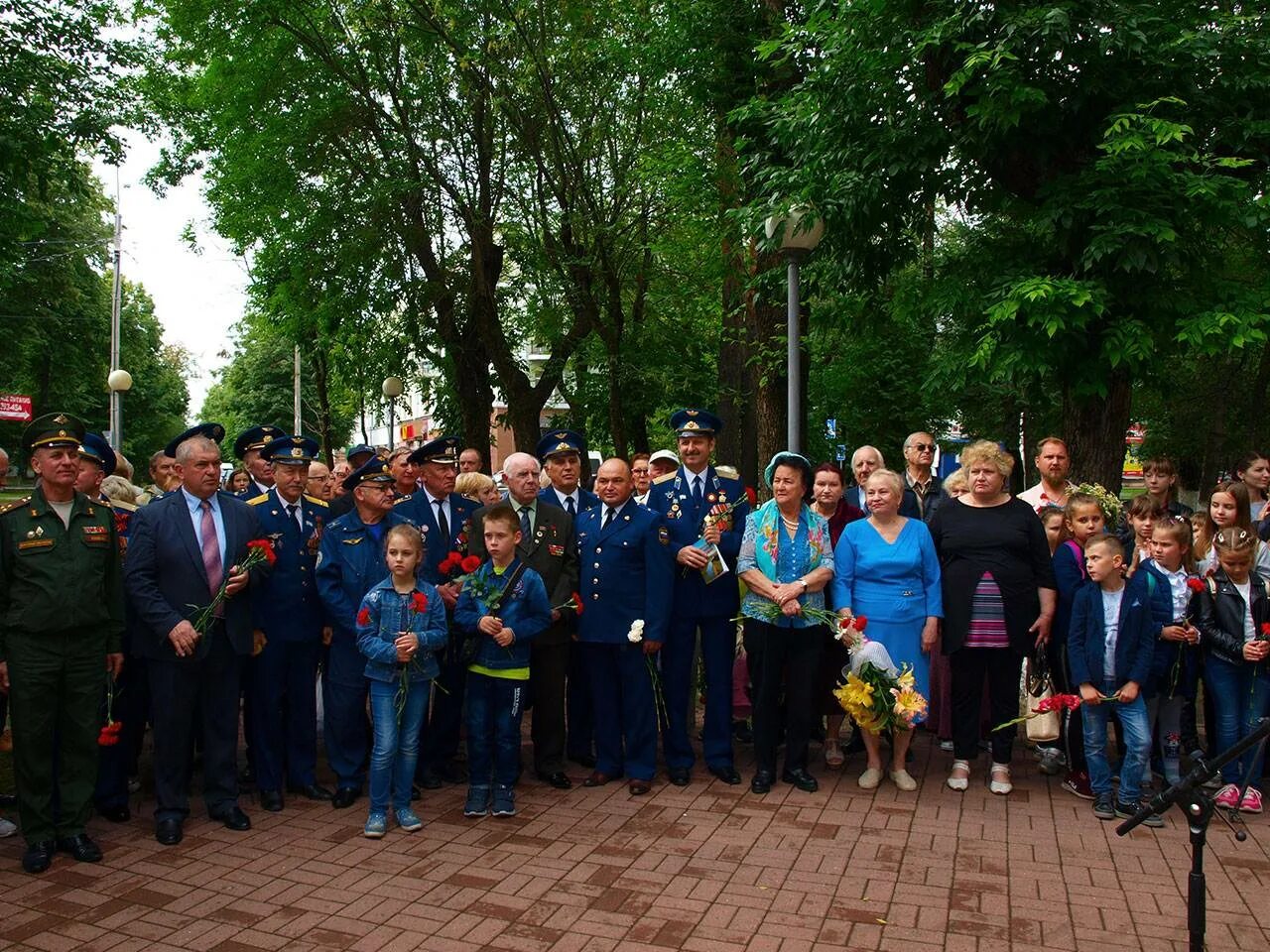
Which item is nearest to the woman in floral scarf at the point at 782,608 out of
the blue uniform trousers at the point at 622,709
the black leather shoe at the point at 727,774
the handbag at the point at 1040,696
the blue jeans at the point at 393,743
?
the black leather shoe at the point at 727,774

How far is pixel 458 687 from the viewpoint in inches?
260

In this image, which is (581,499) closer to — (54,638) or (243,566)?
(243,566)

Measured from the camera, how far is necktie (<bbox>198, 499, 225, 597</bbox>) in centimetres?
567

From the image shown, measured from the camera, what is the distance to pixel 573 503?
22.4 feet

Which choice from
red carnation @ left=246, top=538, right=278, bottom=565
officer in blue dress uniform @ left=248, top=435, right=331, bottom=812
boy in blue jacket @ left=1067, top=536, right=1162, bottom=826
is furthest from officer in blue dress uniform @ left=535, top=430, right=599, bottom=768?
boy in blue jacket @ left=1067, top=536, right=1162, bottom=826

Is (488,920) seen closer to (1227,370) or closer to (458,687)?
(458,687)

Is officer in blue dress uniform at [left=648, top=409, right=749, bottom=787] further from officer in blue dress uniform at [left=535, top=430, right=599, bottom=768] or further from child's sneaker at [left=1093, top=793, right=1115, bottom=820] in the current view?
child's sneaker at [left=1093, top=793, right=1115, bottom=820]

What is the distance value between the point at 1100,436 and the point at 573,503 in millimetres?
5197

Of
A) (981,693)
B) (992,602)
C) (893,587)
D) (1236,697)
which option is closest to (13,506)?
(893,587)

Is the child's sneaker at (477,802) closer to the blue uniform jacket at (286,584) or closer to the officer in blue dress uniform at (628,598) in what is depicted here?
the officer in blue dress uniform at (628,598)

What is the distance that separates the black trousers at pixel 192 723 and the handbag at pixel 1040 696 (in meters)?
4.66

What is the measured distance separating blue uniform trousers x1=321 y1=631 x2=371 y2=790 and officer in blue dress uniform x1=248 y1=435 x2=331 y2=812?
220mm

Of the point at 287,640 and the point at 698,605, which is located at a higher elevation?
the point at 698,605

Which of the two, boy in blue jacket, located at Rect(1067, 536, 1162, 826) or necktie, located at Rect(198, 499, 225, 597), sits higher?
necktie, located at Rect(198, 499, 225, 597)
